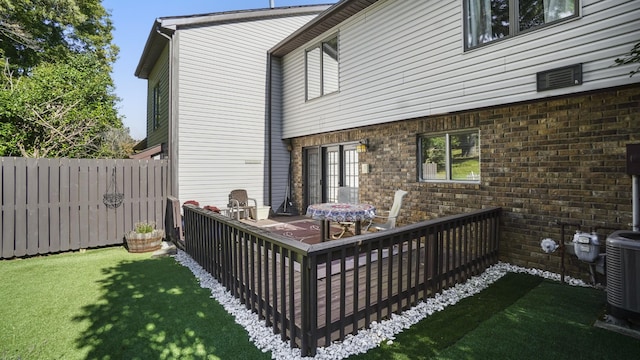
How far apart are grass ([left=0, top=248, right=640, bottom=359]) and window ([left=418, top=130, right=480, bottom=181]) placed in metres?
2.05

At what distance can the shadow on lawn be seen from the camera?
9.26 ft

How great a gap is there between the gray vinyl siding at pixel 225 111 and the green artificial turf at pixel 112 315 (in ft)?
12.4

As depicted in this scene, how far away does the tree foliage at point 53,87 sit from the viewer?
8602 millimetres

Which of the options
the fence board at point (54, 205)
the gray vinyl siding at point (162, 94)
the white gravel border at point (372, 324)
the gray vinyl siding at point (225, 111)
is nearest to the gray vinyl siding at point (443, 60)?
the gray vinyl siding at point (225, 111)

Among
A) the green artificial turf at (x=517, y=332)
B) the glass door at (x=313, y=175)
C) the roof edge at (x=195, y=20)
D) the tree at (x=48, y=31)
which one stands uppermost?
the tree at (x=48, y=31)

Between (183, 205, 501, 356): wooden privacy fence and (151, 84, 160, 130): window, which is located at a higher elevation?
(151, 84, 160, 130): window

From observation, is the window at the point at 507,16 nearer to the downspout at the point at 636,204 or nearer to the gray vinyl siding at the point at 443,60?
the gray vinyl siding at the point at 443,60

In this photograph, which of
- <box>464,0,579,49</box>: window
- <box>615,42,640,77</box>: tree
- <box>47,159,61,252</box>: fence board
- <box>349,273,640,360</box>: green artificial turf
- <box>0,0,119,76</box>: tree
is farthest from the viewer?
<box>0,0,119,76</box>: tree

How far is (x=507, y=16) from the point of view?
4910 millimetres

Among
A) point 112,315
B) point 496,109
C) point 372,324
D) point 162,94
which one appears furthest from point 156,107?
point 372,324

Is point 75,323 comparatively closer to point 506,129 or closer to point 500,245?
point 500,245

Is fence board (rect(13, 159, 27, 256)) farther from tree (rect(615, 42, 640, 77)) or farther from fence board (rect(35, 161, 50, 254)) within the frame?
tree (rect(615, 42, 640, 77))

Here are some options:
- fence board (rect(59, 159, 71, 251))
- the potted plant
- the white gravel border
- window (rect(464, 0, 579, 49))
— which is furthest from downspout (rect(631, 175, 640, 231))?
fence board (rect(59, 159, 71, 251))

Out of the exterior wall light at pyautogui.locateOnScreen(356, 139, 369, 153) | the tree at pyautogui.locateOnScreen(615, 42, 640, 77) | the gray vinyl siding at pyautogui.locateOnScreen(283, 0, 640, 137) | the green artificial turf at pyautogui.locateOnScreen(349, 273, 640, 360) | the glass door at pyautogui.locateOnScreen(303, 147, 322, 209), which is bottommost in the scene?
the green artificial turf at pyautogui.locateOnScreen(349, 273, 640, 360)
